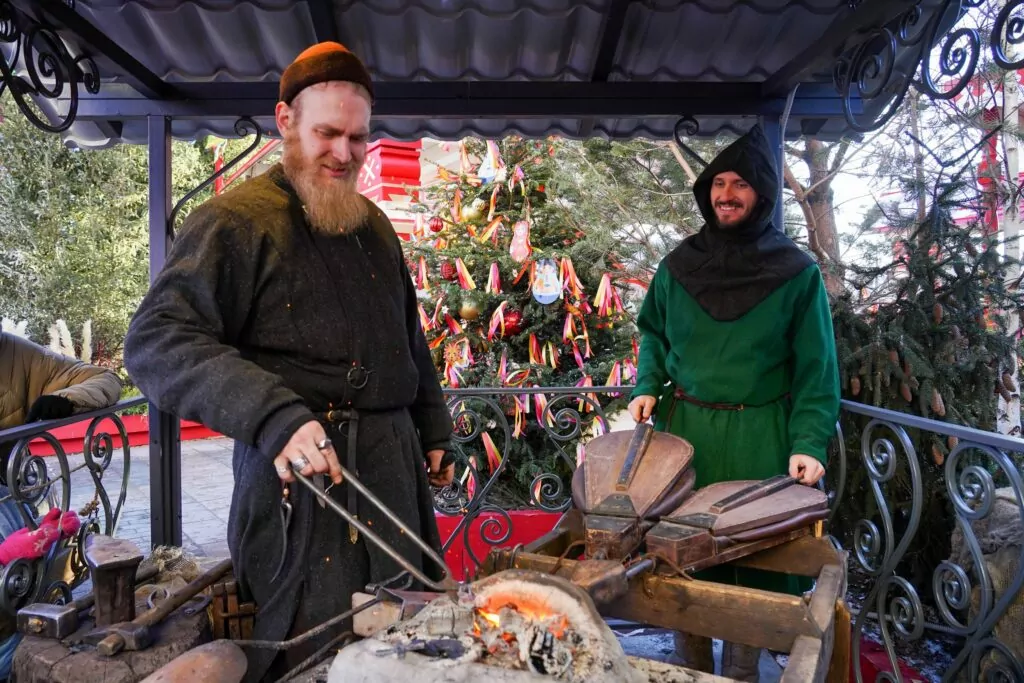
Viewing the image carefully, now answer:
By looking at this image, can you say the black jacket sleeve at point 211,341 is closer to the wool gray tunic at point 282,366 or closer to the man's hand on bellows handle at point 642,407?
the wool gray tunic at point 282,366

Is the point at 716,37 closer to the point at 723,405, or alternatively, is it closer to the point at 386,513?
the point at 723,405

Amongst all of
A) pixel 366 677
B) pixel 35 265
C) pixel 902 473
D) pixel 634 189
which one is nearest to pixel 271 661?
pixel 366 677

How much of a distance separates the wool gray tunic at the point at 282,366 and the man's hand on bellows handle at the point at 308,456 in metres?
0.07

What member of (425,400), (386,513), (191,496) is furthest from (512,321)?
(191,496)

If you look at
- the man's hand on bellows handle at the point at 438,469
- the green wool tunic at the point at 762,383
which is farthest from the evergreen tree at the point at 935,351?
the man's hand on bellows handle at the point at 438,469

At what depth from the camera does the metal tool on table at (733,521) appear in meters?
1.70

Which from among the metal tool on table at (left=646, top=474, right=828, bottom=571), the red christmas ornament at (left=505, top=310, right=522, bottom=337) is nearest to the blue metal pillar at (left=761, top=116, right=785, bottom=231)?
the metal tool on table at (left=646, top=474, right=828, bottom=571)

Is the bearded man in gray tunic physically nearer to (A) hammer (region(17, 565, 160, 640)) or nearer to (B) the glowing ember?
(A) hammer (region(17, 565, 160, 640))

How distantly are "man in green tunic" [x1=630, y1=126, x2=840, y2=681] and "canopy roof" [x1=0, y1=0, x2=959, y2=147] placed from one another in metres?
0.71

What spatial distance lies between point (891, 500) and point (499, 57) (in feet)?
10.9

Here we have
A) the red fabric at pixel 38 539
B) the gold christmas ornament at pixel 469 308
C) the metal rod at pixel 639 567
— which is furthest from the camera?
the gold christmas ornament at pixel 469 308

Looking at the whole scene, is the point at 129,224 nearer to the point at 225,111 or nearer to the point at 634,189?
the point at 634,189

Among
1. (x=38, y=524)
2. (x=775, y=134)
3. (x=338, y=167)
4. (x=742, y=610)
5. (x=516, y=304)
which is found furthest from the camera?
(x=516, y=304)

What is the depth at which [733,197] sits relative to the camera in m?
2.65
